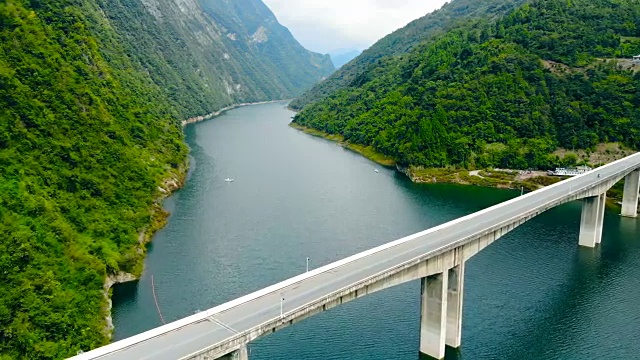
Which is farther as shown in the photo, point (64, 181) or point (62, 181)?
point (64, 181)

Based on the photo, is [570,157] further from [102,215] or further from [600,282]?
[102,215]

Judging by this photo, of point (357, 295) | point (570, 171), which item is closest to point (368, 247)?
point (357, 295)

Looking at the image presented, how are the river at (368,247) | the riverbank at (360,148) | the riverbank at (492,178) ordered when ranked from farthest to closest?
the riverbank at (360,148) < the riverbank at (492,178) < the river at (368,247)

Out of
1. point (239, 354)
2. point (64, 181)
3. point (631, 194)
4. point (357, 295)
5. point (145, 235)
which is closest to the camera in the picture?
point (239, 354)

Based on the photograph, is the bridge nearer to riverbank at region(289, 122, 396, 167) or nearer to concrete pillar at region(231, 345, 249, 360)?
concrete pillar at region(231, 345, 249, 360)

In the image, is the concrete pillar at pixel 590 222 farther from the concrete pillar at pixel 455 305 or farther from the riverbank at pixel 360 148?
the riverbank at pixel 360 148

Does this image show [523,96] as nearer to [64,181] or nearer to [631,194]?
[631,194]

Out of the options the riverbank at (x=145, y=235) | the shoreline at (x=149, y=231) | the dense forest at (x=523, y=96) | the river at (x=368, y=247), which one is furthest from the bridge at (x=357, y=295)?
the dense forest at (x=523, y=96)
